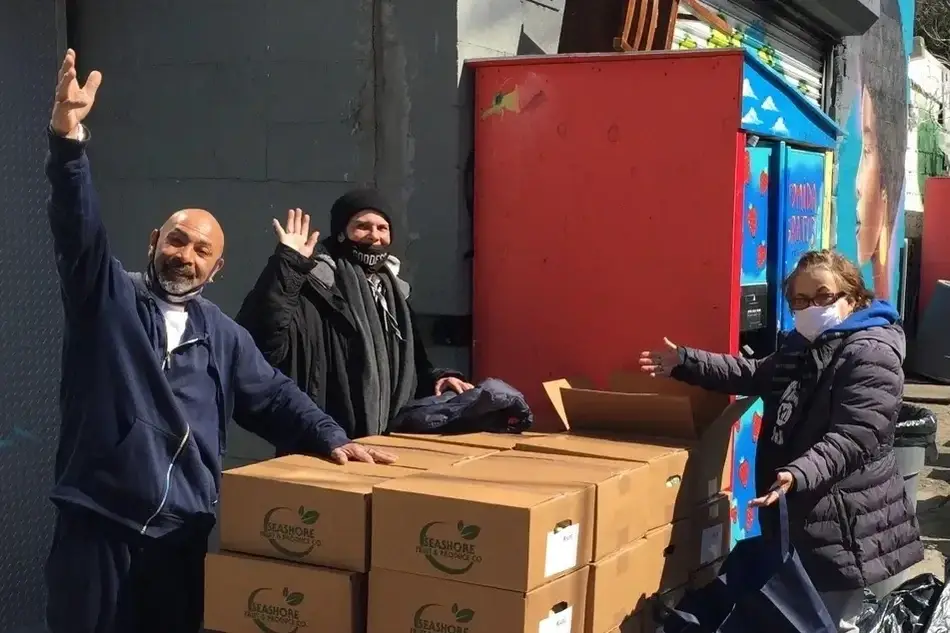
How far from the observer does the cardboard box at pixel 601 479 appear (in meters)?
2.98

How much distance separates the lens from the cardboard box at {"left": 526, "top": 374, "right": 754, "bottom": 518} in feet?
11.8

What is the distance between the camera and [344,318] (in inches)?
145

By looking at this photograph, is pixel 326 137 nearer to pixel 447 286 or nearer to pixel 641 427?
pixel 447 286

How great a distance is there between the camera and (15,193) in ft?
15.0

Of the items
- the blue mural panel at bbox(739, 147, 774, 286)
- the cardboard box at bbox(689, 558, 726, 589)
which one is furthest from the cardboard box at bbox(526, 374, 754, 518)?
the blue mural panel at bbox(739, 147, 774, 286)

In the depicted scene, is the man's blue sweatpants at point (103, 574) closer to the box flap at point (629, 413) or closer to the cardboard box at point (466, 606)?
the cardboard box at point (466, 606)

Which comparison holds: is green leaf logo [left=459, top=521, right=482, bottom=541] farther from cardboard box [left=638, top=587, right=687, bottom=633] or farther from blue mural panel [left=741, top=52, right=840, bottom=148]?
blue mural panel [left=741, top=52, right=840, bottom=148]

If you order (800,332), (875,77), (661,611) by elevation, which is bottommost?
(661,611)

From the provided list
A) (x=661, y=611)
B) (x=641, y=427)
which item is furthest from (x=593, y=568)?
(x=641, y=427)

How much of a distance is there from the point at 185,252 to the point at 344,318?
0.75 meters

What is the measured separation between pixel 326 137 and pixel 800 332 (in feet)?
6.77

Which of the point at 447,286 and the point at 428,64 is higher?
the point at 428,64

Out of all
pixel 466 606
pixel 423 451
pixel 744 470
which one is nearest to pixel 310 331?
pixel 423 451

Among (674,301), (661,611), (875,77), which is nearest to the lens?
(661,611)
